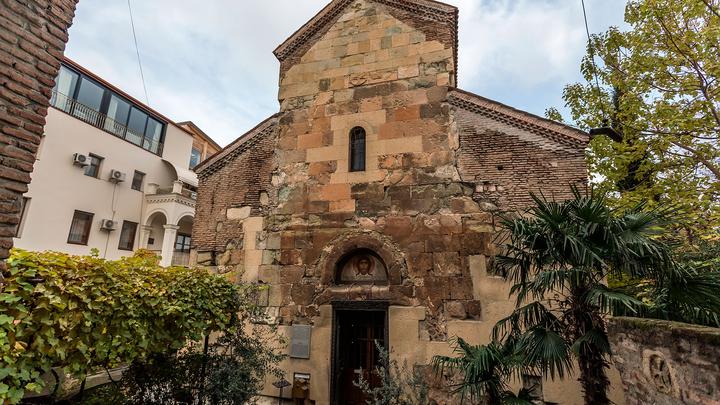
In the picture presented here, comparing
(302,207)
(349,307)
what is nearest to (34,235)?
(302,207)

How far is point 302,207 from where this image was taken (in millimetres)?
8383

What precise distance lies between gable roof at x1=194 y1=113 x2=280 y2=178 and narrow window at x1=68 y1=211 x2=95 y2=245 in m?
11.1

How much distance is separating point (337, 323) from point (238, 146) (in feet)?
17.0

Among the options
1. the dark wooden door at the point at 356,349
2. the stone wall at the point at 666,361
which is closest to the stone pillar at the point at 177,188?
the dark wooden door at the point at 356,349

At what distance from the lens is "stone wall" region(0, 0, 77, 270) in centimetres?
289

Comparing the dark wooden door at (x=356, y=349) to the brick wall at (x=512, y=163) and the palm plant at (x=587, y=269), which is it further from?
the brick wall at (x=512, y=163)

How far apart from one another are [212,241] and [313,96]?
4422 millimetres

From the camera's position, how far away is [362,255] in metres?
7.88

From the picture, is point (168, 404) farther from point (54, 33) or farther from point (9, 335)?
point (54, 33)

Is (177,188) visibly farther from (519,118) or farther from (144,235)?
(519,118)

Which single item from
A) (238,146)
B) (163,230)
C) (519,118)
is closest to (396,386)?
(519,118)

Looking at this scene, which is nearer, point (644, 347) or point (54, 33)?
point (54, 33)

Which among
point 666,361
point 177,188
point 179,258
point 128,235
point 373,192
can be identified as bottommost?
point 666,361

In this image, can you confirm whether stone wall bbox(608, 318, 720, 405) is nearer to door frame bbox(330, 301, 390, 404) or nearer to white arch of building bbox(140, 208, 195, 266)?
door frame bbox(330, 301, 390, 404)
